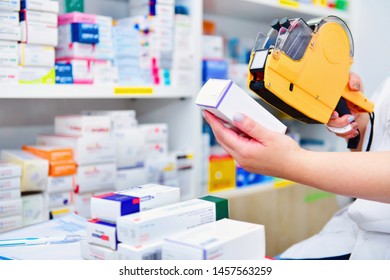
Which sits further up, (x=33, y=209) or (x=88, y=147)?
(x=88, y=147)

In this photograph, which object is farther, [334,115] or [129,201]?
[334,115]

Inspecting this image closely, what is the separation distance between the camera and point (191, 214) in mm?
851

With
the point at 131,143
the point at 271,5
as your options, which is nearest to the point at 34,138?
the point at 131,143

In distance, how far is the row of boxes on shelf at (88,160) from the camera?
1.52 metres

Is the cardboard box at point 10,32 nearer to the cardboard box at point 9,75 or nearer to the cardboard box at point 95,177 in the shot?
the cardboard box at point 9,75

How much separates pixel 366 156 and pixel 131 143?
3.29ft

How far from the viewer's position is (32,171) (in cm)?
147

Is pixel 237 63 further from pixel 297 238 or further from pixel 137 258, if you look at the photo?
pixel 137 258

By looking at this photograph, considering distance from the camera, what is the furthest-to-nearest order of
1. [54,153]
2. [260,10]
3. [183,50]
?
[260,10] → [183,50] → [54,153]

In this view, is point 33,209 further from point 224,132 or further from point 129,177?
point 224,132

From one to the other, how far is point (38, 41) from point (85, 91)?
0.22 meters

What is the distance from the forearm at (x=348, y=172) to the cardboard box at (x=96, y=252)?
37 cm

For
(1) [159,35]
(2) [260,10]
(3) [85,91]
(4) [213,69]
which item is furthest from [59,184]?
(2) [260,10]

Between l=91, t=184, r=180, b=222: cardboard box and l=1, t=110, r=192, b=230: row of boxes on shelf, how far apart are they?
663 mm
